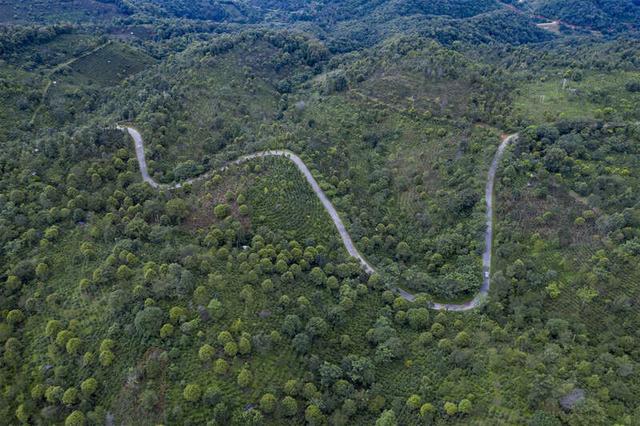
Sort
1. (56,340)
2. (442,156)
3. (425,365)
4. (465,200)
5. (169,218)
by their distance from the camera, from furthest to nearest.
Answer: (442,156) < (465,200) < (169,218) < (425,365) < (56,340)

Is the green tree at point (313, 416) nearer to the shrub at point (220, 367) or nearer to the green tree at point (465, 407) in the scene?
the shrub at point (220, 367)

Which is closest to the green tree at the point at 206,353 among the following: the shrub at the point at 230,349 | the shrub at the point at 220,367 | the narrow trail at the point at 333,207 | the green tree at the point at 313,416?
the shrub at the point at 220,367

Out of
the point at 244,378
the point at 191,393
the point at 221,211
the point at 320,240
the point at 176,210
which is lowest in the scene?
the point at 320,240

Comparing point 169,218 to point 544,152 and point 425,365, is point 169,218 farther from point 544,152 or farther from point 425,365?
point 544,152

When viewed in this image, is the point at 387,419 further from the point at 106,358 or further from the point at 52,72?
the point at 52,72

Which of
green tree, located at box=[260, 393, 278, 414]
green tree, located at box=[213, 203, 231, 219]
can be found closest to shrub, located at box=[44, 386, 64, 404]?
green tree, located at box=[260, 393, 278, 414]

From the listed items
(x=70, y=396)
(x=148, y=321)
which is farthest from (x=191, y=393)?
(x=70, y=396)

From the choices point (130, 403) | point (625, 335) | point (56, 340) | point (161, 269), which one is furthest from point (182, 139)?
point (625, 335)
